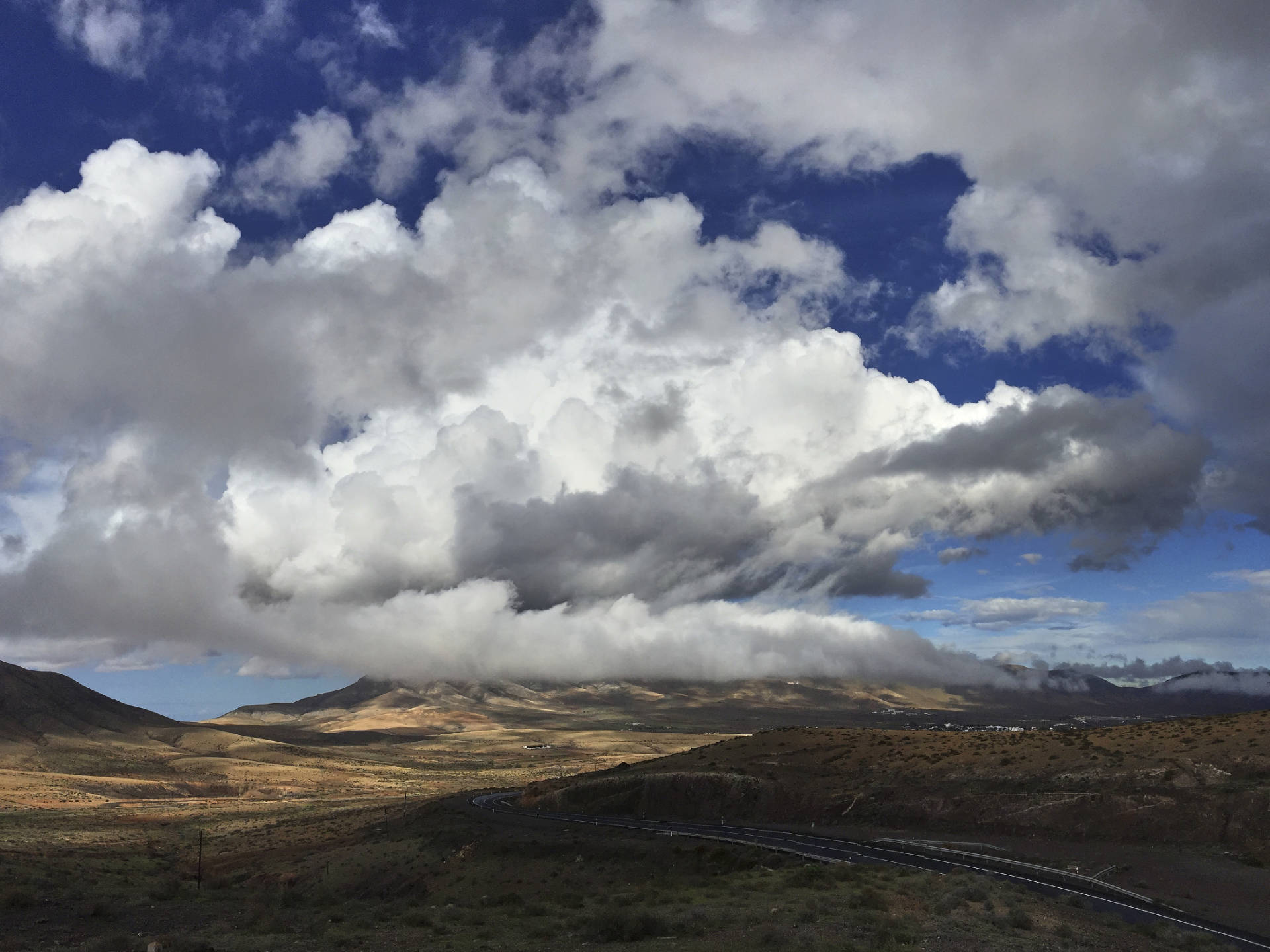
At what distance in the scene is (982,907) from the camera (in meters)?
35.6

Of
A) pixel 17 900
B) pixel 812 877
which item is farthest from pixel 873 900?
pixel 17 900

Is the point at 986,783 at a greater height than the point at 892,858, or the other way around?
the point at 986,783

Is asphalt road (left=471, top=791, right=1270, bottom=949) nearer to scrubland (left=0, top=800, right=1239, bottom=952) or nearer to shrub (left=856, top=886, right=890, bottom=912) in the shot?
scrubland (left=0, top=800, right=1239, bottom=952)

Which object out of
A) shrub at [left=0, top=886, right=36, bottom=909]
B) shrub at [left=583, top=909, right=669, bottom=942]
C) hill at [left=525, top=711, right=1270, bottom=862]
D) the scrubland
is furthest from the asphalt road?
shrub at [left=0, top=886, right=36, bottom=909]

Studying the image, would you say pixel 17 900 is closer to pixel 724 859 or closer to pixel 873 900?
pixel 724 859

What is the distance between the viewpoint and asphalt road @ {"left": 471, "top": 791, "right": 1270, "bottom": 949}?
3656 cm

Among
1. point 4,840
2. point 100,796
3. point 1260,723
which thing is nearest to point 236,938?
point 4,840

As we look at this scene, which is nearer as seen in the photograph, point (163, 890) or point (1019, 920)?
point (1019, 920)

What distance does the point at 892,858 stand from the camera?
2089 inches

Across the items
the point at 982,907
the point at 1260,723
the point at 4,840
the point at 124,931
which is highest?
the point at 1260,723

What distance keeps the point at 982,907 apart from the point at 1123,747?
44653 mm

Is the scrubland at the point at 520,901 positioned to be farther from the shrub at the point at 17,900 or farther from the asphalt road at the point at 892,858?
the asphalt road at the point at 892,858

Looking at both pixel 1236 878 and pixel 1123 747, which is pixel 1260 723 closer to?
pixel 1123 747

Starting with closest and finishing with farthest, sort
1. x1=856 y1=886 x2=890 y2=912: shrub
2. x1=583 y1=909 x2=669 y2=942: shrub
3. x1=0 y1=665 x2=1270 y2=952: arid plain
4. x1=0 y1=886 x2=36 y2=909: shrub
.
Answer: x1=583 y1=909 x2=669 y2=942: shrub < x1=0 y1=665 x2=1270 y2=952: arid plain < x1=856 y1=886 x2=890 y2=912: shrub < x1=0 y1=886 x2=36 y2=909: shrub
